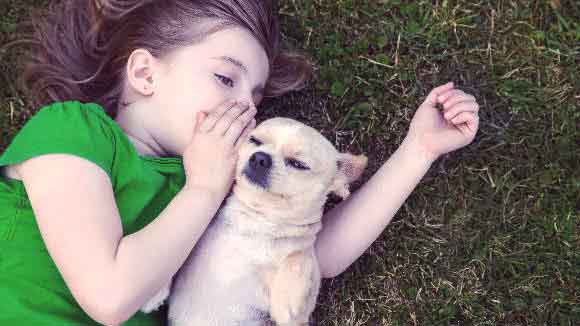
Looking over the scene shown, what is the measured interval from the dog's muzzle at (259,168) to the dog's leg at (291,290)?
15.1 inches

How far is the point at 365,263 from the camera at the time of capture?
12.4 feet

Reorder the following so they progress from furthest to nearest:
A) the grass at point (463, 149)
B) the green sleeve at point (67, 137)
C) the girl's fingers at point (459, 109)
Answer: the grass at point (463, 149), the girl's fingers at point (459, 109), the green sleeve at point (67, 137)

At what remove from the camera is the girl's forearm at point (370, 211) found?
10.8 feet

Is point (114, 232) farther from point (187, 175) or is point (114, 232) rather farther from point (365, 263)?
point (365, 263)

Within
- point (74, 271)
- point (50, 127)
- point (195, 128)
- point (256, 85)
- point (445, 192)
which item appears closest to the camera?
point (74, 271)

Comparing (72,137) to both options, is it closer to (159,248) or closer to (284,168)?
(159,248)

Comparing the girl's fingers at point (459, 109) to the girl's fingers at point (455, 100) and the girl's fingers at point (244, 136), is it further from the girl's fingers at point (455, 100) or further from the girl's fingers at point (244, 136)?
the girl's fingers at point (244, 136)

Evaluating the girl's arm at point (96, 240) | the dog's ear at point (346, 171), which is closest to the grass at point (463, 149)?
the dog's ear at point (346, 171)

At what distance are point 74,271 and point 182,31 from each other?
1401mm

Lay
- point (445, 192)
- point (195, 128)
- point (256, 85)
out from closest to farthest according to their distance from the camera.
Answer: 1. point (195, 128)
2. point (256, 85)
3. point (445, 192)

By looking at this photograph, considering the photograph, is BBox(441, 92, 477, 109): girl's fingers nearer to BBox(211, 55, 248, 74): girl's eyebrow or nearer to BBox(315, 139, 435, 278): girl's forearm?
BBox(315, 139, 435, 278): girl's forearm

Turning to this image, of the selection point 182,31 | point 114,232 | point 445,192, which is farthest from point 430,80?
point 114,232

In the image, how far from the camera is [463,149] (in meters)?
3.77

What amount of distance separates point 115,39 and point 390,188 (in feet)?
5.89
